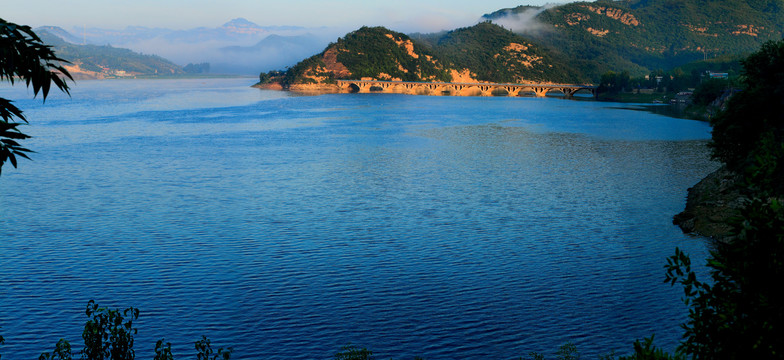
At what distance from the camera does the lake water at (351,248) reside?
22.3 m

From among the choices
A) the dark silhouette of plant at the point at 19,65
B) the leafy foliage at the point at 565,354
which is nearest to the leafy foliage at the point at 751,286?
the leafy foliage at the point at 565,354

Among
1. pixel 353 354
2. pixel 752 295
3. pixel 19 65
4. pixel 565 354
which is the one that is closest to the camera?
pixel 19 65

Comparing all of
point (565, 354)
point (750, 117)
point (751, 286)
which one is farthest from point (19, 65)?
point (750, 117)

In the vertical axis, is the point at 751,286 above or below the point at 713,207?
above

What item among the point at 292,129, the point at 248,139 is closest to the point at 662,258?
the point at 248,139

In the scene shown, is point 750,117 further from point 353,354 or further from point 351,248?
point 353,354

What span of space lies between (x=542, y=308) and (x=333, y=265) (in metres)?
9.52

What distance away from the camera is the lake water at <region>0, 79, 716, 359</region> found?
73.2 ft

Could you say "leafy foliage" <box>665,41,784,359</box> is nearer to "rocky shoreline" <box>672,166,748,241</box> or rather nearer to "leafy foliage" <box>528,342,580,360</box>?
"leafy foliage" <box>528,342,580,360</box>

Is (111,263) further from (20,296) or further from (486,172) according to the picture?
(486,172)

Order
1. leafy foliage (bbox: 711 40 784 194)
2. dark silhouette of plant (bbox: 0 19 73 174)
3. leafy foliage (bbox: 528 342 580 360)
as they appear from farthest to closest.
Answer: leafy foliage (bbox: 711 40 784 194)
leafy foliage (bbox: 528 342 580 360)
dark silhouette of plant (bbox: 0 19 73 174)

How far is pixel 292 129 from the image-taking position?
99.2m

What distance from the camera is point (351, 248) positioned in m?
32.3

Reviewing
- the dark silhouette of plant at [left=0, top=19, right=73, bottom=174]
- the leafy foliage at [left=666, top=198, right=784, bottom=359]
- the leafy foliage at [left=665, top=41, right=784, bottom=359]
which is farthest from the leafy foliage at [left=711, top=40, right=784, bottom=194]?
the dark silhouette of plant at [left=0, top=19, right=73, bottom=174]
